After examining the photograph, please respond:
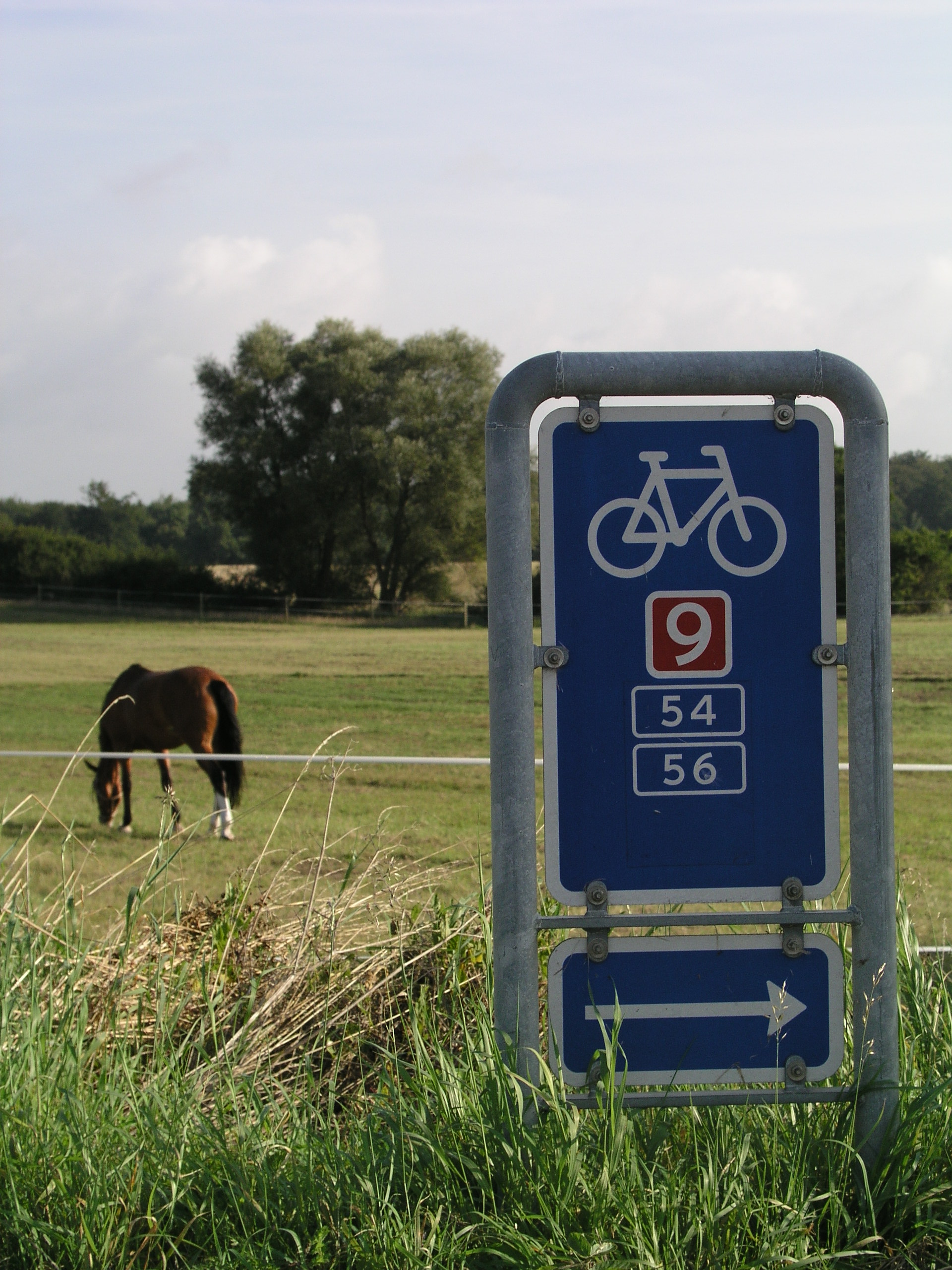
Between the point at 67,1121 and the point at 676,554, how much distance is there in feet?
4.71

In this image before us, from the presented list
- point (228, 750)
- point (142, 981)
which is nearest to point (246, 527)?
point (228, 750)

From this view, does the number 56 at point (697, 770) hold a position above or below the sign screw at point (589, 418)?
below

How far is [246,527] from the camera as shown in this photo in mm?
44938

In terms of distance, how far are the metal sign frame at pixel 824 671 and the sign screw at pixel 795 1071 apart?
0.03 metres

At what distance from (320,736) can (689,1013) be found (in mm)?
13720

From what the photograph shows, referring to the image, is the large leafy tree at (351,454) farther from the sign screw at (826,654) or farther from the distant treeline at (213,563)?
the sign screw at (826,654)

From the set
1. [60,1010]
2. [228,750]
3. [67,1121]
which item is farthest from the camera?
[228,750]

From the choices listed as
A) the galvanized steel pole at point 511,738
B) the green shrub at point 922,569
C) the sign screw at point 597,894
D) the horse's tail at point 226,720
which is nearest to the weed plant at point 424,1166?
the galvanized steel pole at point 511,738

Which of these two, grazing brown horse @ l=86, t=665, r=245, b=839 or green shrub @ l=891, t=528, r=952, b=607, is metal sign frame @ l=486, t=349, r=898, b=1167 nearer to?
grazing brown horse @ l=86, t=665, r=245, b=839

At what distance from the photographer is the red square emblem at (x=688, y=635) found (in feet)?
6.52

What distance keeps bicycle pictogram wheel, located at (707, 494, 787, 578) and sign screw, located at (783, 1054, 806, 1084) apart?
2.75ft

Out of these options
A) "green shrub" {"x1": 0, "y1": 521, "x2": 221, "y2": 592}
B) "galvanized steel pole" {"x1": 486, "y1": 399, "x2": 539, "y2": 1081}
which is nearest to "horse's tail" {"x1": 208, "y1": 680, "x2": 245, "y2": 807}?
"galvanized steel pole" {"x1": 486, "y1": 399, "x2": 539, "y2": 1081}

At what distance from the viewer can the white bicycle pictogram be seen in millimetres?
1980

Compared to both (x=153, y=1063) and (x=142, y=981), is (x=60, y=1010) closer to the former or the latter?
(x=142, y=981)
